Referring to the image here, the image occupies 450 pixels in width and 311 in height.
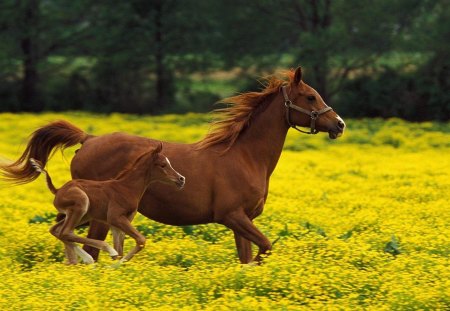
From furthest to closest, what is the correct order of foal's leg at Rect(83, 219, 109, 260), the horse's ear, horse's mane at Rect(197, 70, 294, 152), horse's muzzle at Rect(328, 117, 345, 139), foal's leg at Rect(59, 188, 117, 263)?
horse's muzzle at Rect(328, 117, 345, 139), horse's mane at Rect(197, 70, 294, 152), the horse's ear, foal's leg at Rect(83, 219, 109, 260), foal's leg at Rect(59, 188, 117, 263)

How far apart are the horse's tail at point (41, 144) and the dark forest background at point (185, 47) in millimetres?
26408

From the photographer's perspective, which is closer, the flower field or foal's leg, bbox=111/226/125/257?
the flower field

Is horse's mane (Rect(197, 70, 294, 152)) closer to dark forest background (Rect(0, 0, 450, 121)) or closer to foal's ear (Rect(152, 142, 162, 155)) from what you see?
foal's ear (Rect(152, 142, 162, 155))

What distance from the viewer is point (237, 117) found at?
1242 centimetres

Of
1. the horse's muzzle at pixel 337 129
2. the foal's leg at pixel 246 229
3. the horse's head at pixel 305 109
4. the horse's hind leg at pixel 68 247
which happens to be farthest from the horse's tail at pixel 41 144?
the horse's muzzle at pixel 337 129

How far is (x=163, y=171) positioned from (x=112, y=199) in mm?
630

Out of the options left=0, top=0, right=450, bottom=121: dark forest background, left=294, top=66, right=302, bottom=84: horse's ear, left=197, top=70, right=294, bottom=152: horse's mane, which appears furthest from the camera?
left=0, top=0, right=450, bottom=121: dark forest background

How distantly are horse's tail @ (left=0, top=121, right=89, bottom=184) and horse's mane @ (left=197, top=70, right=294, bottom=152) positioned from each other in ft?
4.97

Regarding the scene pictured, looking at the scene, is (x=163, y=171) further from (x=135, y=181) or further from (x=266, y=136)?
(x=266, y=136)

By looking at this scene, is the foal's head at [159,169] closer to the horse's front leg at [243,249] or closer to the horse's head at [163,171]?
the horse's head at [163,171]

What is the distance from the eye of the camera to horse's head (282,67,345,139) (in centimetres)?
1234

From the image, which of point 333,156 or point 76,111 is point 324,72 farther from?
point 333,156

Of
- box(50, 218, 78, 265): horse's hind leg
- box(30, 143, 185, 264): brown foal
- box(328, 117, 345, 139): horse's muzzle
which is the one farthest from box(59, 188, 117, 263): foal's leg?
box(328, 117, 345, 139): horse's muzzle

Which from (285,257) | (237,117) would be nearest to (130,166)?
(237,117)
